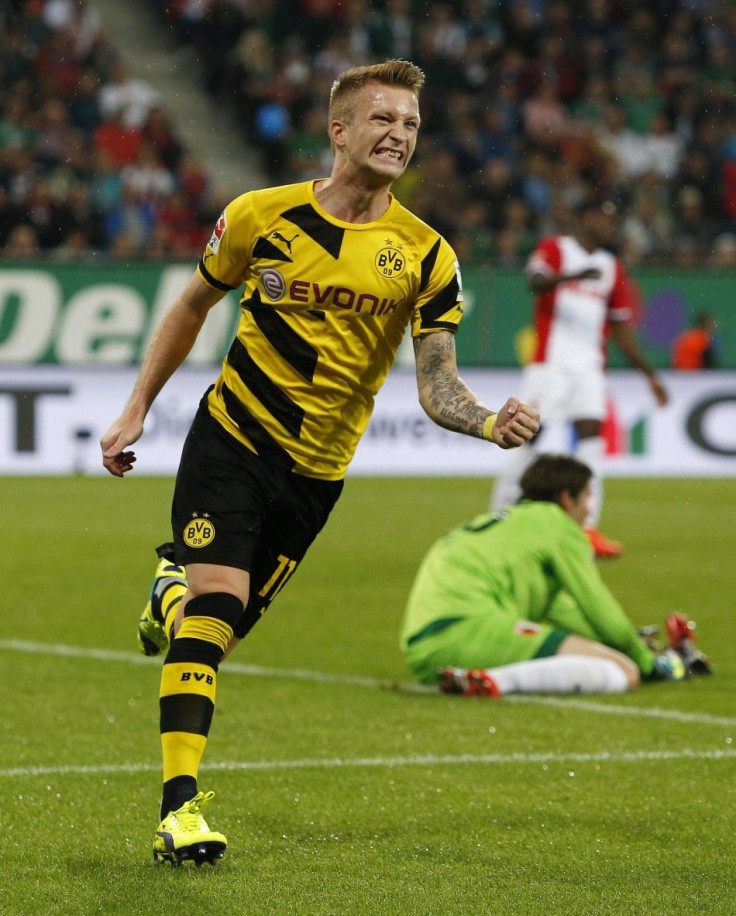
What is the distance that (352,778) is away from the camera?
5582 millimetres

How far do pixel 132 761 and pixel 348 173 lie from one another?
2.20m

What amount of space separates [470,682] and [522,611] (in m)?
0.45

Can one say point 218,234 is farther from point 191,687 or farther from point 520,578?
point 520,578

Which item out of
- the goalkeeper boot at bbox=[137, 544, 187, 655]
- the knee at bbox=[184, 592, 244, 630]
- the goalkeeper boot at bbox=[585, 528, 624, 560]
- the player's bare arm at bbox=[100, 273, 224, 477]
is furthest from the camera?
the goalkeeper boot at bbox=[585, 528, 624, 560]

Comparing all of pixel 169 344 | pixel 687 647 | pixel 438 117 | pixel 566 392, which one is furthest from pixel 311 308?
pixel 438 117

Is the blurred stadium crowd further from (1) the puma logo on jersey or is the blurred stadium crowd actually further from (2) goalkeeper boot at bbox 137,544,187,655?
(1) the puma logo on jersey

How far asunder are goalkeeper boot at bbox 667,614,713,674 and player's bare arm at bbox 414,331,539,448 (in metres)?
3.21

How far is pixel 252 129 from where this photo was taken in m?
24.4

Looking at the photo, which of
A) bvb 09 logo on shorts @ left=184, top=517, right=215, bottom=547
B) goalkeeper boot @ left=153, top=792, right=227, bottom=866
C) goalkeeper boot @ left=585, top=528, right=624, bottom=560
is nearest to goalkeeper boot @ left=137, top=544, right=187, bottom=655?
bvb 09 logo on shorts @ left=184, top=517, right=215, bottom=547

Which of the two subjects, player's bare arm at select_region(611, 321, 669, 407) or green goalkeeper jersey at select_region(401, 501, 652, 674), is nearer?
green goalkeeper jersey at select_region(401, 501, 652, 674)

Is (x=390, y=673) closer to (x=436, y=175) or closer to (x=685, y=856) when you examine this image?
(x=685, y=856)

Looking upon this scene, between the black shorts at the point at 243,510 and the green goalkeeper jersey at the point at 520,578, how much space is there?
2.31 metres

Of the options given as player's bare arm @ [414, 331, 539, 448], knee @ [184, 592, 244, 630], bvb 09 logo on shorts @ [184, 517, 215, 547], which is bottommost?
knee @ [184, 592, 244, 630]

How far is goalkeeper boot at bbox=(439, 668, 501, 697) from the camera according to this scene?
23.4ft
